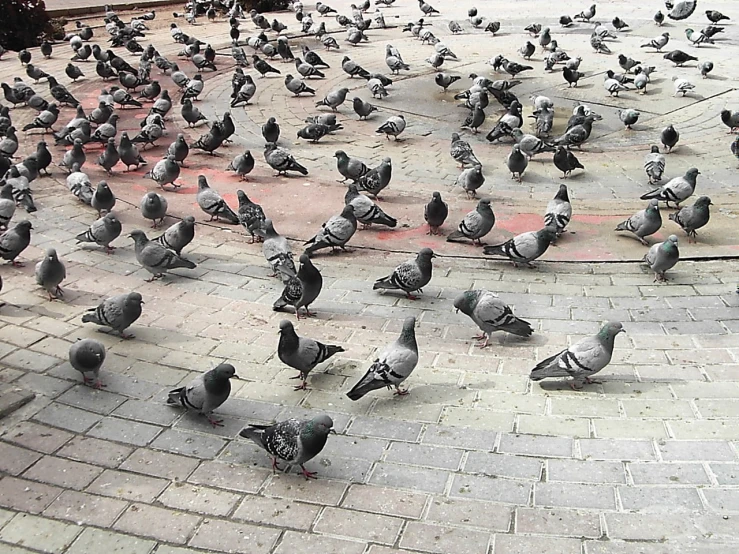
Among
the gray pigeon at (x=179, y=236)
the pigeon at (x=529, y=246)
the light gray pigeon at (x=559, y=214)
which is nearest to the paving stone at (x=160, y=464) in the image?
the gray pigeon at (x=179, y=236)

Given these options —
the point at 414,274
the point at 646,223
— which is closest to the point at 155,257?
the point at 414,274

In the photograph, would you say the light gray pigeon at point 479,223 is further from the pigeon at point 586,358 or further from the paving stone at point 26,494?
the paving stone at point 26,494

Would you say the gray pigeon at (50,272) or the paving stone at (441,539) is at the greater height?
the gray pigeon at (50,272)

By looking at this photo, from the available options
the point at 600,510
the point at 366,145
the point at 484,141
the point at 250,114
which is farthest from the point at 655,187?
the point at 250,114

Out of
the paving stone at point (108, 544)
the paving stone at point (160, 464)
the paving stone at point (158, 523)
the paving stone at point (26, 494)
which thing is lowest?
the paving stone at point (160, 464)

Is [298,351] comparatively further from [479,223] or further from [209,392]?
[479,223]

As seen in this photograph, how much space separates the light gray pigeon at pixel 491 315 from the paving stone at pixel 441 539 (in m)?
2.51

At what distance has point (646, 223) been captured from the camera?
331 inches

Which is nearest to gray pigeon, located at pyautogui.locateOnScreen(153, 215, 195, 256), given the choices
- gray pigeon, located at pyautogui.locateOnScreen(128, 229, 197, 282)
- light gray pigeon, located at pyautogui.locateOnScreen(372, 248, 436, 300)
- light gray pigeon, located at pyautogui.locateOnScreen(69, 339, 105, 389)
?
gray pigeon, located at pyautogui.locateOnScreen(128, 229, 197, 282)

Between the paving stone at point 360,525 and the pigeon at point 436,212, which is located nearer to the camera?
the paving stone at point 360,525

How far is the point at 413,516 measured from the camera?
4.47 m

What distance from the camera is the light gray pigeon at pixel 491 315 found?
6.50 metres

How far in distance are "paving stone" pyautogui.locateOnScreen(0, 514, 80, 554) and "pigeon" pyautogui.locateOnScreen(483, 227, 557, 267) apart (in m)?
5.29

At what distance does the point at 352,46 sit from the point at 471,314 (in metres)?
16.9
